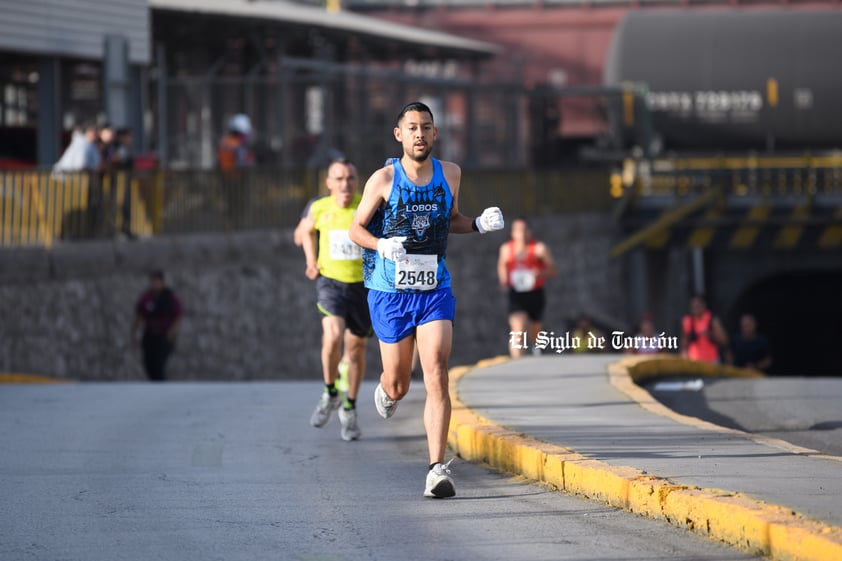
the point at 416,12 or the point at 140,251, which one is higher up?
the point at 416,12

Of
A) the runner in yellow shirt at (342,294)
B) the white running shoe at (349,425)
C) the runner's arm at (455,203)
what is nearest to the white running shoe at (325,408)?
the runner in yellow shirt at (342,294)

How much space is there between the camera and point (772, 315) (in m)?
42.0

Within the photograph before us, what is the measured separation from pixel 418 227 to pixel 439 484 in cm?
126

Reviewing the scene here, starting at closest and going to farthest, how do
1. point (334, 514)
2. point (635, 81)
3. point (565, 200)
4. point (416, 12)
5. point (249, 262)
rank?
1. point (334, 514)
2. point (249, 262)
3. point (565, 200)
4. point (635, 81)
5. point (416, 12)

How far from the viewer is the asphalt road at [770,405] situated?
38.5 ft

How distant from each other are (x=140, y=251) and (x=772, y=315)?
2363 cm

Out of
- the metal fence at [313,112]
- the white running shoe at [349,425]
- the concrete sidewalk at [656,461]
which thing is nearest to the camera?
the concrete sidewalk at [656,461]

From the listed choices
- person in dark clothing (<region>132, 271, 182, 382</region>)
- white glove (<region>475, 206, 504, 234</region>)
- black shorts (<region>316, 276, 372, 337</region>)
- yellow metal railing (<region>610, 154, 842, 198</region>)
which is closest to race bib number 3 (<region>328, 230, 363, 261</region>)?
black shorts (<region>316, 276, 372, 337</region>)

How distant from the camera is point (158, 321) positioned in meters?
20.7

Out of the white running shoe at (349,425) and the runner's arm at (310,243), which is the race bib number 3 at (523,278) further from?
the white running shoe at (349,425)

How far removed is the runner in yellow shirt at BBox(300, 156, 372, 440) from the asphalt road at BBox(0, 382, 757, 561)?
35cm

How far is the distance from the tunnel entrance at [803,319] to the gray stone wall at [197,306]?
12164 mm

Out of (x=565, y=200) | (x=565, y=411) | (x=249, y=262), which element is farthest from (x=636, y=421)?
(x=565, y=200)

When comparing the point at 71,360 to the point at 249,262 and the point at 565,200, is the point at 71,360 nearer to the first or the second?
the point at 249,262
